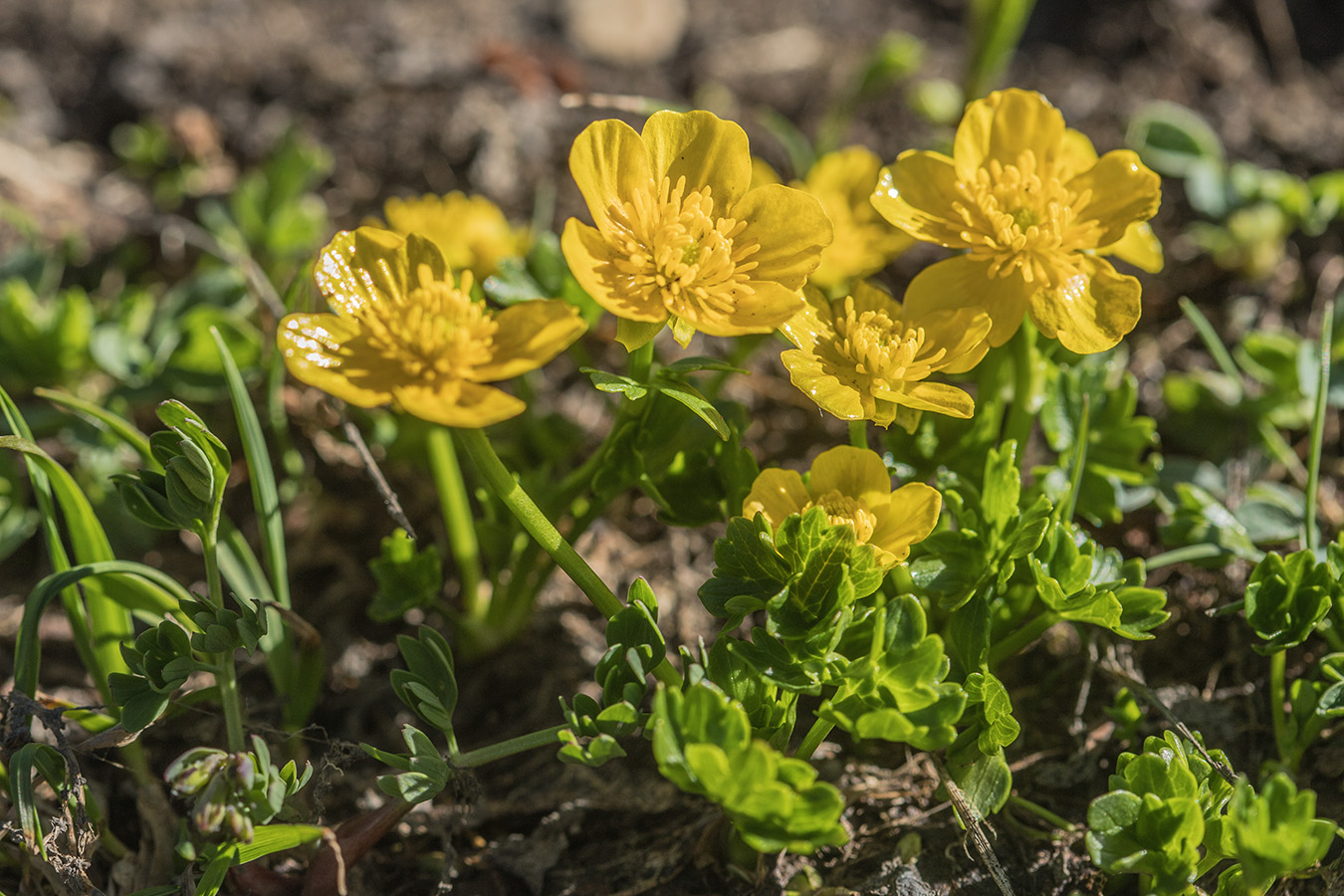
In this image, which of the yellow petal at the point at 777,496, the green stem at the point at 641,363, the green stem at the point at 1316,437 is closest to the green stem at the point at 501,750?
the yellow petal at the point at 777,496

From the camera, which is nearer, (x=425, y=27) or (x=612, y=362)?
(x=612, y=362)

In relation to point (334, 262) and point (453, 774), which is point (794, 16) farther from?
point (453, 774)

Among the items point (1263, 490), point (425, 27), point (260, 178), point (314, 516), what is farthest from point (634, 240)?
point (425, 27)

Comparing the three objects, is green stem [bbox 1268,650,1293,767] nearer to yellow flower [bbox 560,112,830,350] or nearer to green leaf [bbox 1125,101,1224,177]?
yellow flower [bbox 560,112,830,350]

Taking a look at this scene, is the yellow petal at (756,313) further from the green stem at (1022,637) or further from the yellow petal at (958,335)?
the green stem at (1022,637)

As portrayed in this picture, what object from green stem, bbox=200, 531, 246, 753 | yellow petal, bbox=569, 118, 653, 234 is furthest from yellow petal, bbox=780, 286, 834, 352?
green stem, bbox=200, 531, 246, 753

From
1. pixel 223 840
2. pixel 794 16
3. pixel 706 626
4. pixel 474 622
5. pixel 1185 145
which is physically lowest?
pixel 706 626

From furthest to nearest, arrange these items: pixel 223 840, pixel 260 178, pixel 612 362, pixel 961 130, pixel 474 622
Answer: pixel 260 178 < pixel 612 362 < pixel 474 622 < pixel 961 130 < pixel 223 840

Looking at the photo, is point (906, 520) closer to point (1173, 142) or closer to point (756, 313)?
point (756, 313)
